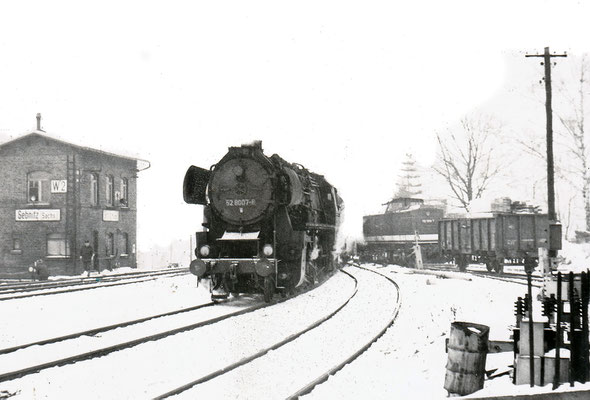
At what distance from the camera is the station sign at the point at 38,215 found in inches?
978

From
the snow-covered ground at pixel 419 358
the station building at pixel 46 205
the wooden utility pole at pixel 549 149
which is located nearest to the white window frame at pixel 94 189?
the station building at pixel 46 205

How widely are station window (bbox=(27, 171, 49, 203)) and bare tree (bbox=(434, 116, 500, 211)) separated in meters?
27.5

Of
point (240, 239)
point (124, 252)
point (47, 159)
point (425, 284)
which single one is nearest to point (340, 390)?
point (240, 239)

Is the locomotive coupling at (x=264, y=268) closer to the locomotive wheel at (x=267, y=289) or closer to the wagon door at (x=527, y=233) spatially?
the locomotive wheel at (x=267, y=289)

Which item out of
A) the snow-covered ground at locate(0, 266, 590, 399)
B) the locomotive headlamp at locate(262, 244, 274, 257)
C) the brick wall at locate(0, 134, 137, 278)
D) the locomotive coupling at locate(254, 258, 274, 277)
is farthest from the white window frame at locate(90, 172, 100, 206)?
the locomotive coupling at locate(254, 258, 274, 277)

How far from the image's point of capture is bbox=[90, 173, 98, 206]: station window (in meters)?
26.3

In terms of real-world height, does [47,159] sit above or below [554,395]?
above

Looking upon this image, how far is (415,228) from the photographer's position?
26.6 metres

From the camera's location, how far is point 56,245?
25.1 meters

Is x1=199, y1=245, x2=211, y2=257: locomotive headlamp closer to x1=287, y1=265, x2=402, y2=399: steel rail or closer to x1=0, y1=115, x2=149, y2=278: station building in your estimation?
x1=287, y1=265, x2=402, y2=399: steel rail

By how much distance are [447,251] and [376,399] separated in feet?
67.9

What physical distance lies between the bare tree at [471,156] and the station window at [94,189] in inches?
996

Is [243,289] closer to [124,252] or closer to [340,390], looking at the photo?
[340,390]

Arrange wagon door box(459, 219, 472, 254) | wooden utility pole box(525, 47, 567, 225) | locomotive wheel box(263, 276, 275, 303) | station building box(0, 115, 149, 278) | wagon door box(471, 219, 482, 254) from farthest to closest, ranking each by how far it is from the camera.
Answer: station building box(0, 115, 149, 278) → wagon door box(459, 219, 472, 254) → wagon door box(471, 219, 482, 254) → wooden utility pole box(525, 47, 567, 225) → locomotive wheel box(263, 276, 275, 303)
